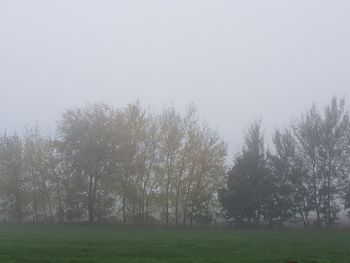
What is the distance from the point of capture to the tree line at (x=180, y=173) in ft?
179

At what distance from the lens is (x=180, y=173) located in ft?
190

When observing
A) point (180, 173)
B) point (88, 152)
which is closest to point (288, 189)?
point (180, 173)

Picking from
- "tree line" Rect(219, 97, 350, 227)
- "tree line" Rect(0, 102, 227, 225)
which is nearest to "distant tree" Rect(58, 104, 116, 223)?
"tree line" Rect(0, 102, 227, 225)

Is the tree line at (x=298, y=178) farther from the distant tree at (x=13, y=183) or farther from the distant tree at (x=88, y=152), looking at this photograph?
the distant tree at (x=13, y=183)

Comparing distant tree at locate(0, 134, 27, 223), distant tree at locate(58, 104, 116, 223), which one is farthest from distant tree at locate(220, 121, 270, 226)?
distant tree at locate(0, 134, 27, 223)

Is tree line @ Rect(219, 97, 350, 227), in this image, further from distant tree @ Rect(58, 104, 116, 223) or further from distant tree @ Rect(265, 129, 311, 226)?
distant tree @ Rect(58, 104, 116, 223)

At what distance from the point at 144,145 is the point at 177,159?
4.24 meters

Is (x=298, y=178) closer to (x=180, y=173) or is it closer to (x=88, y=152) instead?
(x=180, y=173)

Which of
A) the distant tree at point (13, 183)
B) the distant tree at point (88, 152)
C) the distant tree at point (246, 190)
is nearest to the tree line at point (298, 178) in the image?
the distant tree at point (246, 190)

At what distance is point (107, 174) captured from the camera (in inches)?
2314

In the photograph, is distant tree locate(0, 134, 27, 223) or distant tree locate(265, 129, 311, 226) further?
distant tree locate(0, 134, 27, 223)

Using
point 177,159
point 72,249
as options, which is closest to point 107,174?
point 177,159

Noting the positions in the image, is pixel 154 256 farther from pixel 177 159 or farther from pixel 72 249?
pixel 177 159

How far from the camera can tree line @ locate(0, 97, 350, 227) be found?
54.5 meters
